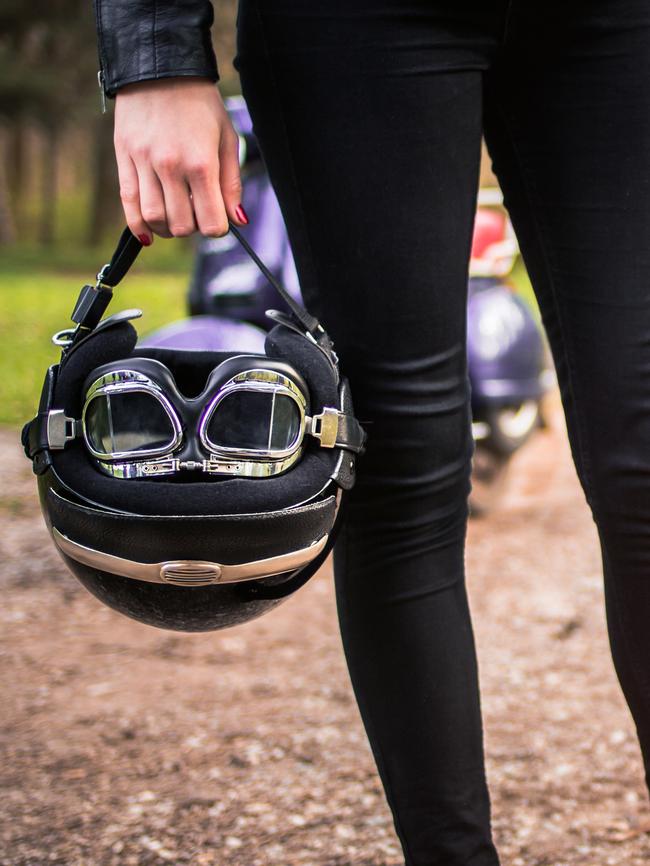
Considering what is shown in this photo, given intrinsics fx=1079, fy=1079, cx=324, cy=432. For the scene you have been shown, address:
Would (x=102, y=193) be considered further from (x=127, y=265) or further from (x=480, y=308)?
(x=127, y=265)

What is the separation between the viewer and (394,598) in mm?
1103

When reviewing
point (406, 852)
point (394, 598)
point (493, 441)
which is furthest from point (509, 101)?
point (493, 441)

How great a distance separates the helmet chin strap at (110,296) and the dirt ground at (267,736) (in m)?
0.76

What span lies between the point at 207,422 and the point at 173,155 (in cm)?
24

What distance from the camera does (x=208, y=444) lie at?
98 cm

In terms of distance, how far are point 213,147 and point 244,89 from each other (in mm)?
122

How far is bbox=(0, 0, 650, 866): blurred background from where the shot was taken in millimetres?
1500

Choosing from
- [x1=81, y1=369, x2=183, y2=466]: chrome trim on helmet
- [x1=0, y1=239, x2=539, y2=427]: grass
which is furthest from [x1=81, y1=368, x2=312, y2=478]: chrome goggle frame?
[x1=0, y1=239, x2=539, y2=427]: grass

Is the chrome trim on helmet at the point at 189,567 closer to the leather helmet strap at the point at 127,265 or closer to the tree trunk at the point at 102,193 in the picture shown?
the leather helmet strap at the point at 127,265

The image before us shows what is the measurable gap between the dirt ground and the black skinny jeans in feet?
1.44

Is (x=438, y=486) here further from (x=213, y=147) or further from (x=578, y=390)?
(x=213, y=147)

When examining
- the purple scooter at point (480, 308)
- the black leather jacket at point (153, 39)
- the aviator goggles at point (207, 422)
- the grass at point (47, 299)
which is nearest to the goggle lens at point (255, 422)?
the aviator goggles at point (207, 422)

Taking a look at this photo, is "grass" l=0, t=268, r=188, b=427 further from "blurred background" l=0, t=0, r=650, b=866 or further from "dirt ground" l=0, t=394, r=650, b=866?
"dirt ground" l=0, t=394, r=650, b=866

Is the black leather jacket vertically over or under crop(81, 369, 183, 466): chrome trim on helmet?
over
